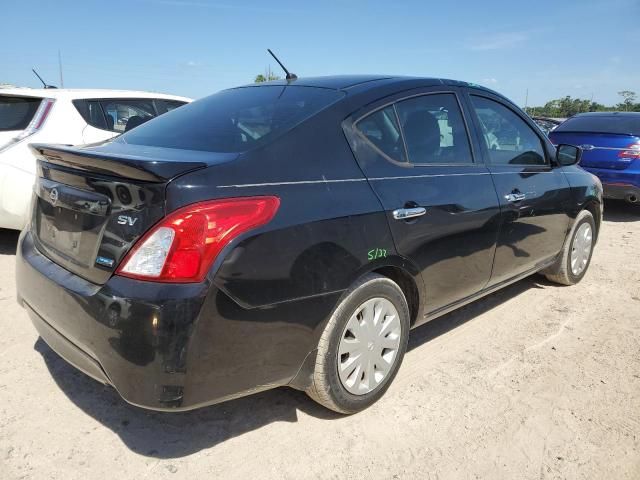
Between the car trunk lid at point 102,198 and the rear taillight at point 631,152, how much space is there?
6866mm

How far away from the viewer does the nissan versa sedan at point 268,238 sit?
1820 mm

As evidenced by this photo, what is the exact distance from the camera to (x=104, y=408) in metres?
2.50

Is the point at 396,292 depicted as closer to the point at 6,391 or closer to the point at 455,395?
the point at 455,395

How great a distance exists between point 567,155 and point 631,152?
3.85 m

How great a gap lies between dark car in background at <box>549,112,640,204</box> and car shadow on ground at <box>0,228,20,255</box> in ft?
23.5

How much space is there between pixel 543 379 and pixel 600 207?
2.37m

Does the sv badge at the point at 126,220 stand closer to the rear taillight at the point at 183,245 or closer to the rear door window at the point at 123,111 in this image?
the rear taillight at the point at 183,245

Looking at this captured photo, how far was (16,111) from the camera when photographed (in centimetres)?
476

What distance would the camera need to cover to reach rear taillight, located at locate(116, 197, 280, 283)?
180cm

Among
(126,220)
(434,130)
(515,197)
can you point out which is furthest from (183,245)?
(515,197)

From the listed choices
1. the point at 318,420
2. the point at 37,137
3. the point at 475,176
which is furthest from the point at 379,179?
the point at 37,137

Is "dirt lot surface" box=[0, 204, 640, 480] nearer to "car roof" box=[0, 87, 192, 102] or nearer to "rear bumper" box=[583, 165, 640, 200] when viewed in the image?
"car roof" box=[0, 87, 192, 102]

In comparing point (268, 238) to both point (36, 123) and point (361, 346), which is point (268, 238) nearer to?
point (361, 346)

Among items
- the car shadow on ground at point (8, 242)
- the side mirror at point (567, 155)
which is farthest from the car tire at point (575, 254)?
the car shadow on ground at point (8, 242)
